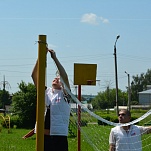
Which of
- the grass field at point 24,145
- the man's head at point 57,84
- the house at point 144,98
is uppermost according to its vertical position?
the house at point 144,98

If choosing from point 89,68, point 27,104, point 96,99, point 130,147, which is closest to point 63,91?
point 130,147

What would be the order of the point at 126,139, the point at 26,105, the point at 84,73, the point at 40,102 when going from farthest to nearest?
1. the point at 26,105
2. the point at 84,73
3. the point at 126,139
4. the point at 40,102

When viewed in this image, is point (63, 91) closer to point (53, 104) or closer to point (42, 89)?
point (53, 104)

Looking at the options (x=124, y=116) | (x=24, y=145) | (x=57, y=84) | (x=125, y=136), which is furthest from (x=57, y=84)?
(x=24, y=145)

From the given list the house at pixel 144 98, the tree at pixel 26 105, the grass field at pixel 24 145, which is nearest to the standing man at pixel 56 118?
the grass field at pixel 24 145

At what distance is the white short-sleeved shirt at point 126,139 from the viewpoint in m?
6.20

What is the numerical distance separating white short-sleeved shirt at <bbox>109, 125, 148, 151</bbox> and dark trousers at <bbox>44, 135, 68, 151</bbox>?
0.68 metres

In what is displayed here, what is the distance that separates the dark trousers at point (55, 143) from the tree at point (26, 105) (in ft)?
Answer: 88.7

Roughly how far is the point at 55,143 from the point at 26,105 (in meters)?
27.5

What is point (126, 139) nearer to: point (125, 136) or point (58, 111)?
point (125, 136)

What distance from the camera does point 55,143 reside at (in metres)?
6.00

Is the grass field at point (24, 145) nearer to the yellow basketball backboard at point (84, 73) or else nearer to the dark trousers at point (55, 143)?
the yellow basketball backboard at point (84, 73)

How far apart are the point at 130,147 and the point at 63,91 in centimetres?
111

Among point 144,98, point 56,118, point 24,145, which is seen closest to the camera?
point 56,118
